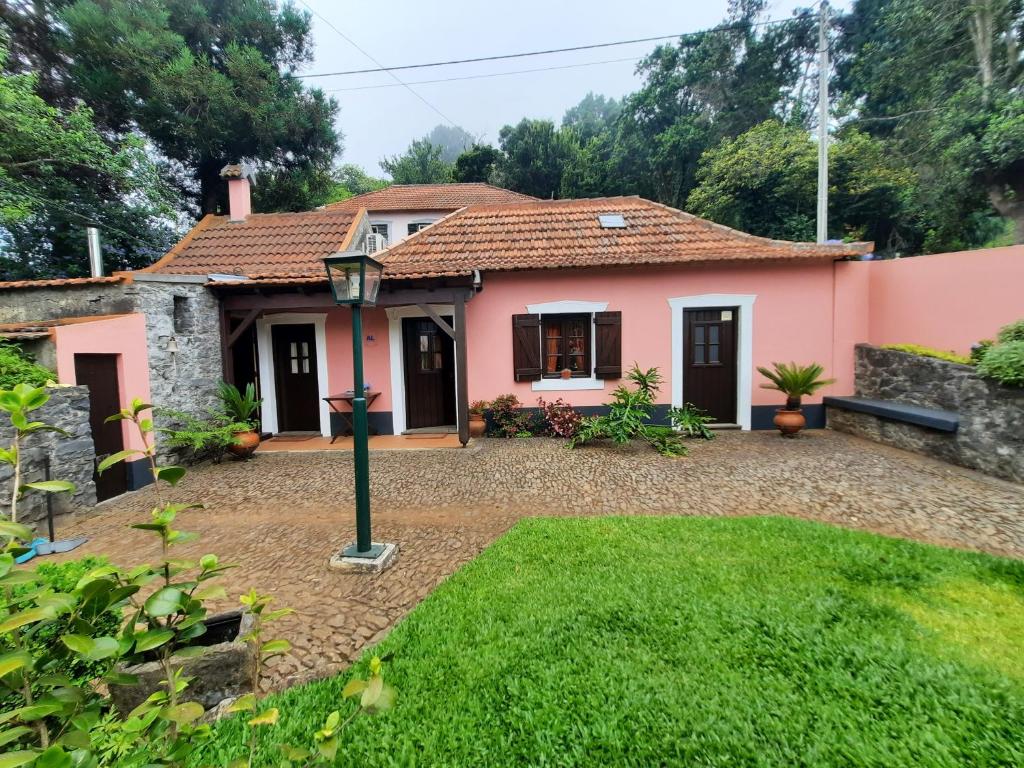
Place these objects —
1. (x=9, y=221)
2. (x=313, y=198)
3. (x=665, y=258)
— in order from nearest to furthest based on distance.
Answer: (x=665, y=258)
(x=9, y=221)
(x=313, y=198)

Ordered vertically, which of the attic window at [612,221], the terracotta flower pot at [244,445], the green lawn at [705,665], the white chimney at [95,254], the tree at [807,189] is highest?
the tree at [807,189]

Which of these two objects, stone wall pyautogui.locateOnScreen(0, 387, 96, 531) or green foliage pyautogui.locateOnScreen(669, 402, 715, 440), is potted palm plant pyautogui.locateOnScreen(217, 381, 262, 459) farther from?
green foliage pyautogui.locateOnScreen(669, 402, 715, 440)

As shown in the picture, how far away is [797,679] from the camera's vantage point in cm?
228

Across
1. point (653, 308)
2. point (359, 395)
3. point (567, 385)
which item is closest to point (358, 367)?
point (359, 395)

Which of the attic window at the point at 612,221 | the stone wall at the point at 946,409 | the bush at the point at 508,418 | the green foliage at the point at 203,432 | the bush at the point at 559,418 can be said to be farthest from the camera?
the attic window at the point at 612,221

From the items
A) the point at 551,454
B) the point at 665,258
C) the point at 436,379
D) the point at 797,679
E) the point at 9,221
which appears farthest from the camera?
the point at 9,221

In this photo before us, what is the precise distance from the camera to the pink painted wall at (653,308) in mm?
7832

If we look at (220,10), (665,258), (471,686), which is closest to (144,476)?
(471,686)

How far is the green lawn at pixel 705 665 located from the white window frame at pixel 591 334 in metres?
4.72

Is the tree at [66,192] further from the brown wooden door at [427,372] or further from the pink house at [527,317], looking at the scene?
the brown wooden door at [427,372]

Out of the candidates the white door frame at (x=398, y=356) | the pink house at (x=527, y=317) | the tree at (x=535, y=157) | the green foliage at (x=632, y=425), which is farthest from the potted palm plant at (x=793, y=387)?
the tree at (x=535, y=157)

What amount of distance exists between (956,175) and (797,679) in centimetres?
1726

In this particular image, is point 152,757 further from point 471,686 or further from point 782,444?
point 782,444

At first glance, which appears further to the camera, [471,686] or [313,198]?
[313,198]
